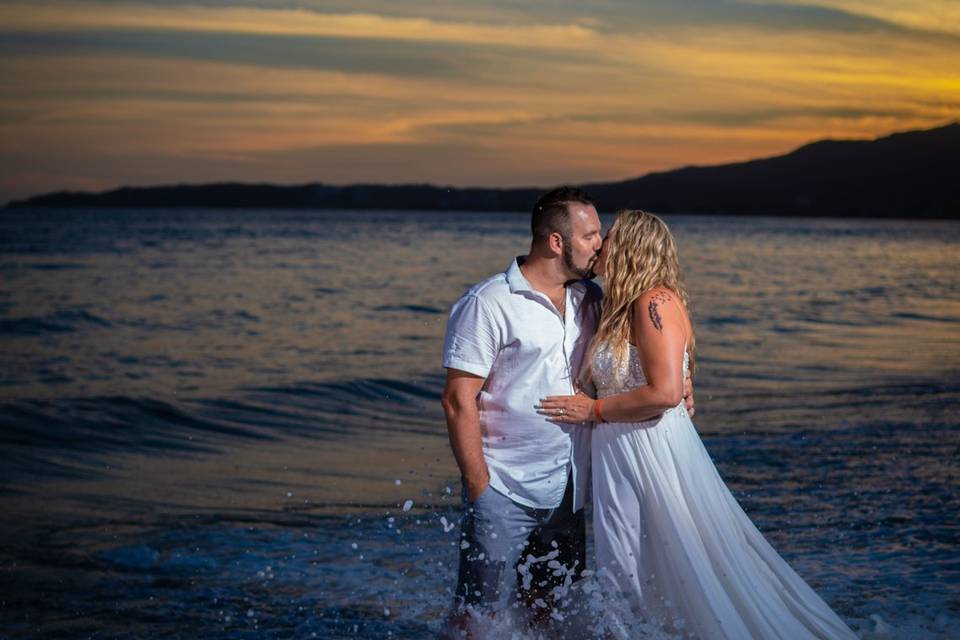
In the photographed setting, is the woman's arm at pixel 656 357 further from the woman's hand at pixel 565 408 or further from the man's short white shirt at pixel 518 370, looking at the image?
the man's short white shirt at pixel 518 370

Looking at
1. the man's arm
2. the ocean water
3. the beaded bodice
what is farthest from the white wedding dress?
the ocean water

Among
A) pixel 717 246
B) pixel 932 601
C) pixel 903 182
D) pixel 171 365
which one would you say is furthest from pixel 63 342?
pixel 903 182

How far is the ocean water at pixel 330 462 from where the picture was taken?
6680mm

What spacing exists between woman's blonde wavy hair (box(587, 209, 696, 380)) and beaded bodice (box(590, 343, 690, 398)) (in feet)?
0.06

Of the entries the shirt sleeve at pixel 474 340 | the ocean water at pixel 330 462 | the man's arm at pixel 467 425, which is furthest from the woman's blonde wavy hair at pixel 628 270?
the ocean water at pixel 330 462

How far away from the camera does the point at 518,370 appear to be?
15.5ft

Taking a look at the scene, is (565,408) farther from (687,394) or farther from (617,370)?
(687,394)

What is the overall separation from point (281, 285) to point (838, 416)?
79.6 feet

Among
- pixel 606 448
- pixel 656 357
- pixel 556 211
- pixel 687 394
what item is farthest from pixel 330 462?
pixel 656 357

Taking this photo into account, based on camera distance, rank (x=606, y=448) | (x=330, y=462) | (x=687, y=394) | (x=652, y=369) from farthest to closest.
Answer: (x=330, y=462)
(x=687, y=394)
(x=606, y=448)
(x=652, y=369)

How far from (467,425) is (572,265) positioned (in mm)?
861

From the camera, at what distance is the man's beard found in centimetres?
473

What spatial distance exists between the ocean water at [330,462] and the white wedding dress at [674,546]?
1.30 metres

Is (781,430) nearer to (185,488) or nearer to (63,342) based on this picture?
(185,488)
